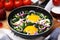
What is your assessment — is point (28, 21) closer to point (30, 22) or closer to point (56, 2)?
point (30, 22)

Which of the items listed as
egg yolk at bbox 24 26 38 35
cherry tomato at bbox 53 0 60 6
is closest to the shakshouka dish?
egg yolk at bbox 24 26 38 35

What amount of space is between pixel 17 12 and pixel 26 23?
12cm

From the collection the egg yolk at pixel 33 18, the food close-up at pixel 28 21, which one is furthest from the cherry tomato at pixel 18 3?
the egg yolk at pixel 33 18

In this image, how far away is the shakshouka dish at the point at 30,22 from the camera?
3.54 feet

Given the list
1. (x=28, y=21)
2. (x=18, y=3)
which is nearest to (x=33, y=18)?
(x=28, y=21)

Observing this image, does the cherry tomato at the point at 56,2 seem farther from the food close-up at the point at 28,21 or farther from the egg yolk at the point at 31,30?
the egg yolk at the point at 31,30

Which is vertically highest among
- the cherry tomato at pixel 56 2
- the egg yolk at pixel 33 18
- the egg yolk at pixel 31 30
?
the cherry tomato at pixel 56 2

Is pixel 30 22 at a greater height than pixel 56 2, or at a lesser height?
lesser

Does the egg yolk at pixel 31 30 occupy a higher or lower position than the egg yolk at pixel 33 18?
lower

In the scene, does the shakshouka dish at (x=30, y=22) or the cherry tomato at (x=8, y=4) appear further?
the cherry tomato at (x=8, y=4)

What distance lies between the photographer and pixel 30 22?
3.70ft

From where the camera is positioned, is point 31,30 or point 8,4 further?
point 8,4

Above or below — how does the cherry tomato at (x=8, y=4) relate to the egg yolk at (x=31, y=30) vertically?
above

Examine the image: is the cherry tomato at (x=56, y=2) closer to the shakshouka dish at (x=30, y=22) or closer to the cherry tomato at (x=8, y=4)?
the shakshouka dish at (x=30, y=22)
